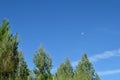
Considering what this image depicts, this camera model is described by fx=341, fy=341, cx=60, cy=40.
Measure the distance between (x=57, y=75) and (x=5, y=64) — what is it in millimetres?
25902

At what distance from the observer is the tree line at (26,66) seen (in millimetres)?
33062

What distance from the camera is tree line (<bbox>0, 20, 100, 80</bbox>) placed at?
108ft

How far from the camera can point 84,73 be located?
55125mm

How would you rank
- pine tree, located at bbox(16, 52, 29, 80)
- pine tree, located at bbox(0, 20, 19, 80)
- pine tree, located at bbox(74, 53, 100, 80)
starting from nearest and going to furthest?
pine tree, located at bbox(0, 20, 19, 80) → pine tree, located at bbox(16, 52, 29, 80) → pine tree, located at bbox(74, 53, 100, 80)

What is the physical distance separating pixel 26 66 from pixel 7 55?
16.5 meters

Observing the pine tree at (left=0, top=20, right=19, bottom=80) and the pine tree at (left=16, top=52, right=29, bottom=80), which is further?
the pine tree at (left=16, top=52, right=29, bottom=80)

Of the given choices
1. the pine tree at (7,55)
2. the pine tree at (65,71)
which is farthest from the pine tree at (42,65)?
the pine tree at (7,55)

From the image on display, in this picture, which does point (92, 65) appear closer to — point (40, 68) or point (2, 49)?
point (40, 68)

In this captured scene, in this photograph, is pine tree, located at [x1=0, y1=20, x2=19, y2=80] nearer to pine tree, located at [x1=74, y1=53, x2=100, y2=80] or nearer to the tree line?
the tree line

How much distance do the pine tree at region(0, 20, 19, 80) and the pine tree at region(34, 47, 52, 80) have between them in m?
14.1

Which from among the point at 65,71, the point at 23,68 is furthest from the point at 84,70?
the point at 23,68

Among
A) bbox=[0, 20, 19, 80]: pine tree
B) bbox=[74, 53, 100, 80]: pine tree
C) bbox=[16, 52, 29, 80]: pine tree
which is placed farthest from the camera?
bbox=[74, 53, 100, 80]: pine tree

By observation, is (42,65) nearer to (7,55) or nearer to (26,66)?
(26,66)

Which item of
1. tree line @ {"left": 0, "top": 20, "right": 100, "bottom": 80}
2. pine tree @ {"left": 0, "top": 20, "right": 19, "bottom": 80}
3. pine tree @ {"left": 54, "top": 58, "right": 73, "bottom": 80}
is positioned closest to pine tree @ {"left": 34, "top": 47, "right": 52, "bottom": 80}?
tree line @ {"left": 0, "top": 20, "right": 100, "bottom": 80}
